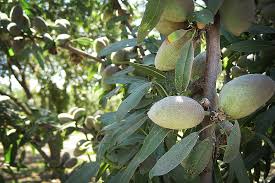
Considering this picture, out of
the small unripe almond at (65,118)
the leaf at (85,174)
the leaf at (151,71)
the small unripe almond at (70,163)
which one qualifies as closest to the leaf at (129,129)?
the leaf at (151,71)

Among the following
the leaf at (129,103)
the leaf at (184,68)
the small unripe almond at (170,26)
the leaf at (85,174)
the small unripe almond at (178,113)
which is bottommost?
the leaf at (85,174)

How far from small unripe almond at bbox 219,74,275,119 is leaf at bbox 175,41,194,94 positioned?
95 mm

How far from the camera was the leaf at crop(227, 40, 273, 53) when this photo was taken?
1.25 m

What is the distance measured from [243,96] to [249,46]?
16.9 inches

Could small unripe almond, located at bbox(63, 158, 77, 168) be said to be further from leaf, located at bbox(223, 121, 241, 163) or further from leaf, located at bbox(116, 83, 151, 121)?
leaf, located at bbox(223, 121, 241, 163)

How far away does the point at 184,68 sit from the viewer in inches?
37.3

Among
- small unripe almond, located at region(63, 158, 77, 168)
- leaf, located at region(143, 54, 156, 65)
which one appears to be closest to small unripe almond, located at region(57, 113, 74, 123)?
small unripe almond, located at region(63, 158, 77, 168)

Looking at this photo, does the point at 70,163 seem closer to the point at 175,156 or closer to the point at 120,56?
the point at 120,56

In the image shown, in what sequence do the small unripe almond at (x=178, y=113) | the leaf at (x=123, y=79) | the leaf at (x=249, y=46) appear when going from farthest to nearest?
1. the leaf at (x=123, y=79)
2. the leaf at (x=249, y=46)
3. the small unripe almond at (x=178, y=113)

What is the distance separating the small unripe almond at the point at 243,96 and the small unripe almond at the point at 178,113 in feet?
0.22

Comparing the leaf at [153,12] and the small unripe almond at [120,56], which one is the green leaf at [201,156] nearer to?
the leaf at [153,12]

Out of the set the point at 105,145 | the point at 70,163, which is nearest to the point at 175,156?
the point at 105,145

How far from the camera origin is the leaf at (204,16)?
92cm

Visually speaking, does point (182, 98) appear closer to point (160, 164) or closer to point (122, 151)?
point (160, 164)
